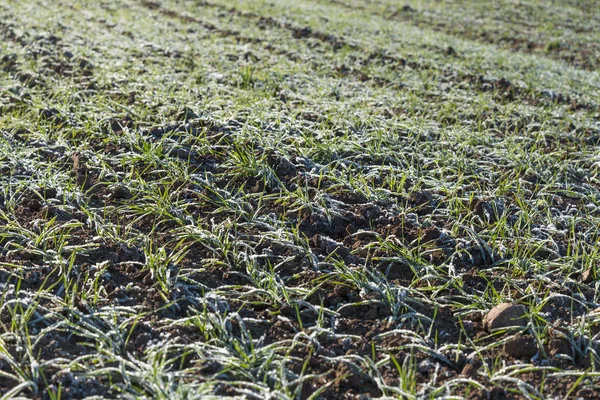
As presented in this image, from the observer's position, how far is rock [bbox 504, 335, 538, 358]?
2.70 meters

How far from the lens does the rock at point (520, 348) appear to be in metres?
2.70

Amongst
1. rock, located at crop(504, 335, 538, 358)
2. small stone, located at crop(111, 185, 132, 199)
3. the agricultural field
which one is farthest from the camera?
small stone, located at crop(111, 185, 132, 199)

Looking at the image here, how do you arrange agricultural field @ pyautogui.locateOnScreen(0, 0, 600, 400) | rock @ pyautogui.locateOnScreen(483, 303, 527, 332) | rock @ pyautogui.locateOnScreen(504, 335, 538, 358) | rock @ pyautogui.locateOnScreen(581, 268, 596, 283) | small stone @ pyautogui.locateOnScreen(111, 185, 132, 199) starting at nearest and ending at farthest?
agricultural field @ pyautogui.locateOnScreen(0, 0, 600, 400)
rock @ pyautogui.locateOnScreen(504, 335, 538, 358)
rock @ pyautogui.locateOnScreen(483, 303, 527, 332)
rock @ pyautogui.locateOnScreen(581, 268, 596, 283)
small stone @ pyautogui.locateOnScreen(111, 185, 132, 199)

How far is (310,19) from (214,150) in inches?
270

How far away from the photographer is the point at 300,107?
551 centimetres

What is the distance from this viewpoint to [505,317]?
9.37 feet

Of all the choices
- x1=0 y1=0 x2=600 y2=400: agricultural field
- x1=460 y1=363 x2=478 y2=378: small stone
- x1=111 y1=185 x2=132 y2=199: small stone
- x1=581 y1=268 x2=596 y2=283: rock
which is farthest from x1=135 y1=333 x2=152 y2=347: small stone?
x1=581 y1=268 x2=596 y2=283: rock

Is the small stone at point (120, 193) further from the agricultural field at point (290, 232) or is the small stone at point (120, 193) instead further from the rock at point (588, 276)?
the rock at point (588, 276)

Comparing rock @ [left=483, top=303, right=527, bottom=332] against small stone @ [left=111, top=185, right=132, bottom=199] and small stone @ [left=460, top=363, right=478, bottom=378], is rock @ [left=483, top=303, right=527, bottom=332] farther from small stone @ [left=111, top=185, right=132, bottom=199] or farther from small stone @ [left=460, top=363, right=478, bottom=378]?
small stone @ [left=111, top=185, right=132, bottom=199]

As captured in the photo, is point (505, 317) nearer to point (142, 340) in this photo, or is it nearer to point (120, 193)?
point (142, 340)

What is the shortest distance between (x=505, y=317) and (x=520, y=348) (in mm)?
189

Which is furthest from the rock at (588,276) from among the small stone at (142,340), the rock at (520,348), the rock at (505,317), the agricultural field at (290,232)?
the small stone at (142,340)

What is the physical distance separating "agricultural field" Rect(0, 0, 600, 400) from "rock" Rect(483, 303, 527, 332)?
1 centimetres

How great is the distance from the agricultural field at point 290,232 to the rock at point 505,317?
0.01m
